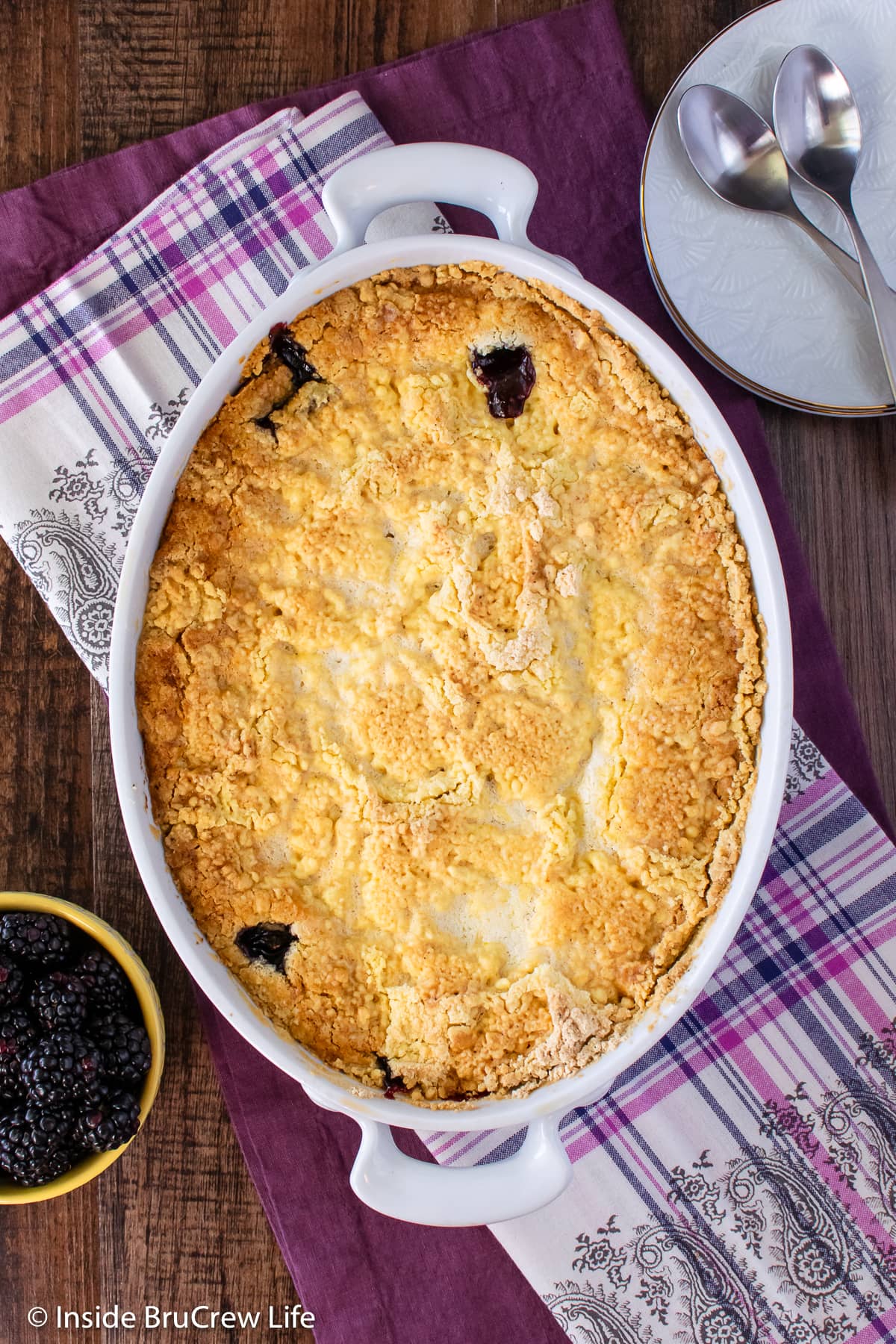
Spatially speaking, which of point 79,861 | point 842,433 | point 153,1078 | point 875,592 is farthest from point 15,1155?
point 842,433

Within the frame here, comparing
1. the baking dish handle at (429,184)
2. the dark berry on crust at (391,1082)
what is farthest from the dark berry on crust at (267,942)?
the baking dish handle at (429,184)

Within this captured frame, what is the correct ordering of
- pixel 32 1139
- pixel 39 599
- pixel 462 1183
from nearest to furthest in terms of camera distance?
1. pixel 462 1183
2. pixel 32 1139
3. pixel 39 599

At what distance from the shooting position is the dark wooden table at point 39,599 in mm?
2027

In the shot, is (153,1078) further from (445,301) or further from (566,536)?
(445,301)

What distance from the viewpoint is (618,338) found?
5.49ft

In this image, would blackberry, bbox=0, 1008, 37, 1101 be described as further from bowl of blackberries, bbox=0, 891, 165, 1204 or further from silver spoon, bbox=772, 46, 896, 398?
silver spoon, bbox=772, 46, 896, 398

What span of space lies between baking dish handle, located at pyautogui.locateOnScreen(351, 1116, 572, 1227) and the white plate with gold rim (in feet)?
4.49

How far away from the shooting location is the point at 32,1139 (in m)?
1.70

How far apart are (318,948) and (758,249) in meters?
1.47

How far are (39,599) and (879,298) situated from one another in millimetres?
1655

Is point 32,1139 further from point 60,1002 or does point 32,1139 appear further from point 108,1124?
point 60,1002

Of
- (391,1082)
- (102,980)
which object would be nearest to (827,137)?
(391,1082)

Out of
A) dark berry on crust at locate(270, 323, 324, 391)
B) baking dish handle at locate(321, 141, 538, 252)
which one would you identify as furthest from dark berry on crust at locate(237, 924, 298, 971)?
baking dish handle at locate(321, 141, 538, 252)

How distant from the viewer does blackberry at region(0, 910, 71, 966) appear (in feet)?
5.86
